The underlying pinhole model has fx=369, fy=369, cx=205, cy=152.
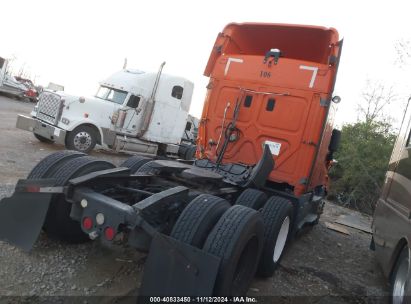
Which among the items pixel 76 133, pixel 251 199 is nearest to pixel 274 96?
pixel 251 199

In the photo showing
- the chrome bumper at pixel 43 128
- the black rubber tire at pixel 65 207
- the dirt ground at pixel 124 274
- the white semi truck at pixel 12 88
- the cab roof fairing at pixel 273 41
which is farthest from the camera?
the white semi truck at pixel 12 88

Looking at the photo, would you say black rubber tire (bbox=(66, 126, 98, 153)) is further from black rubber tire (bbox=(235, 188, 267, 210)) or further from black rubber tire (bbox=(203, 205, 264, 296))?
black rubber tire (bbox=(203, 205, 264, 296))

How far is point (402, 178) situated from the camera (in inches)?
181

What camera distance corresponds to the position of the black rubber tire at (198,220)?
3.04 m

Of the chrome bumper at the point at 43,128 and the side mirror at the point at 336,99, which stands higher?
the side mirror at the point at 336,99

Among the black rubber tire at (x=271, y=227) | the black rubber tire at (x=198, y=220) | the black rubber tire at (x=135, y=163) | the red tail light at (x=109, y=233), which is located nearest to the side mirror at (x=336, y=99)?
the black rubber tire at (x=271, y=227)

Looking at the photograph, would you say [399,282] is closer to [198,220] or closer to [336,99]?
[198,220]

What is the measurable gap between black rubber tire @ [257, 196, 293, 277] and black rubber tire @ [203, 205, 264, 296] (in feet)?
2.39

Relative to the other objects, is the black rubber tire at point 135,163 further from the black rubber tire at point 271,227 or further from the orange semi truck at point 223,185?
the black rubber tire at point 271,227

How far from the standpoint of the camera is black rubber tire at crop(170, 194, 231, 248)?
9.98 feet

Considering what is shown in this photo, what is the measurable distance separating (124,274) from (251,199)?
5.92 feet

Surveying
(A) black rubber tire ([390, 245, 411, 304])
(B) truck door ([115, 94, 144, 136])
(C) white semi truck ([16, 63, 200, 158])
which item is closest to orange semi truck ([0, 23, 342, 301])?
(A) black rubber tire ([390, 245, 411, 304])

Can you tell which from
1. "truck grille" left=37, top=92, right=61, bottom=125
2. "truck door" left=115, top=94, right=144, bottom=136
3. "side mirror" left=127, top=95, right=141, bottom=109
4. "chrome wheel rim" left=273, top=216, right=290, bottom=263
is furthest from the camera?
"side mirror" left=127, top=95, right=141, bottom=109

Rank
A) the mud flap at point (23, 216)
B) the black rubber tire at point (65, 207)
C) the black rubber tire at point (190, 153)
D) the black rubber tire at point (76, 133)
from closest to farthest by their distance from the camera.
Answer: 1. the mud flap at point (23, 216)
2. the black rubber tire at point (65, 207)
3. the black rubber tire at point (76, 133)
4. the black rubber tire at point (190, 153)
